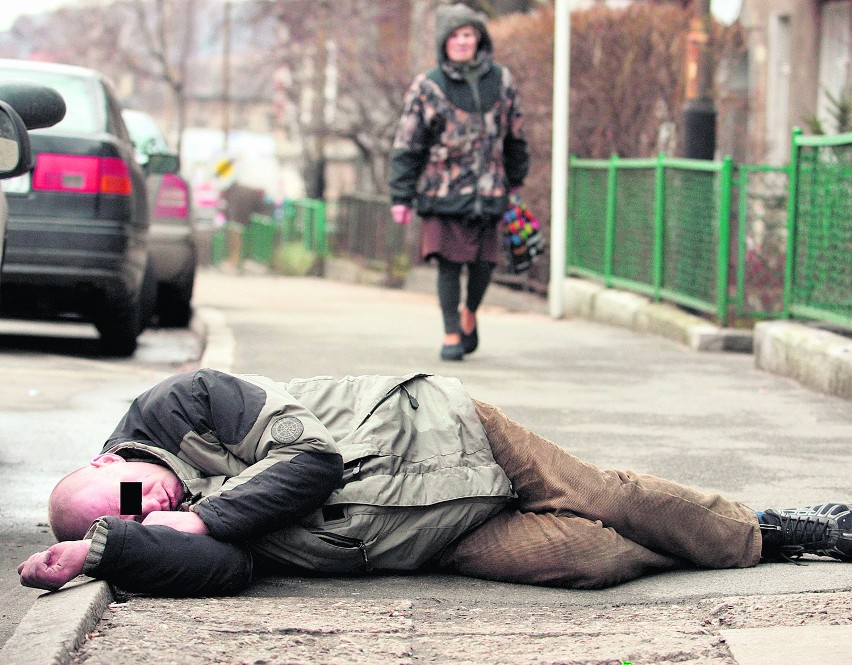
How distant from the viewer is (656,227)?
1035cm

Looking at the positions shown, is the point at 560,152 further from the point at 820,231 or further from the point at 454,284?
the point at 820,231

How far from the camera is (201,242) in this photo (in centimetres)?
3650

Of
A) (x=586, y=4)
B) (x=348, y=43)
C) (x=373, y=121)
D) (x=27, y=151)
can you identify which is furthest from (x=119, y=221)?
(x=348, y=43)

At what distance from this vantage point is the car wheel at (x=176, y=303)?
10837mm

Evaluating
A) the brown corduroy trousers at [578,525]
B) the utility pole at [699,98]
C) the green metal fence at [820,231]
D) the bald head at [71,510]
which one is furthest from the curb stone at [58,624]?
the utility pole at [699,98]

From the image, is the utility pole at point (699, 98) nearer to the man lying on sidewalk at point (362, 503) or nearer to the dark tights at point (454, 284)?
the dark tights at point (454, 284)

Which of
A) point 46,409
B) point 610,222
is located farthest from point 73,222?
point 610,222

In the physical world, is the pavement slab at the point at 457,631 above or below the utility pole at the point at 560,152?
below

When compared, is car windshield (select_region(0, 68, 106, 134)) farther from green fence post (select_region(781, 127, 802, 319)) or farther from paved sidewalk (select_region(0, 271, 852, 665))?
green fence post (select_region(781, 127, 802, 319))

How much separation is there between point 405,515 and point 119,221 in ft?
14.3

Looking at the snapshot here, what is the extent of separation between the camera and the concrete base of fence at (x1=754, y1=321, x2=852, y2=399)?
7023 millimetres

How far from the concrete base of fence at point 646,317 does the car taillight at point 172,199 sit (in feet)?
11.0

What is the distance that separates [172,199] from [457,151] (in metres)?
3.11

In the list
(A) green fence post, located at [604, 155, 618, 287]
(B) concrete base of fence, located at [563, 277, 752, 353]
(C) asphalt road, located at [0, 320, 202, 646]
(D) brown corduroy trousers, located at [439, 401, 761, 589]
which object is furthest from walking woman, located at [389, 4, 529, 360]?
(D) brown corduroy trousers, located at [439, 401, 761, 589]
